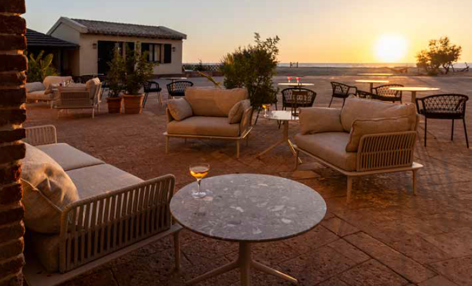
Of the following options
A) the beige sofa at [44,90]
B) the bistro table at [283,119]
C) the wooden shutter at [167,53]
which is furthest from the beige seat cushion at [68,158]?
the wooden shutter at [167,53]

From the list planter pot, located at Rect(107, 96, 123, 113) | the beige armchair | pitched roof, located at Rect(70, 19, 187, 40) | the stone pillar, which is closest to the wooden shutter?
pitched roof, located at Rect(70, 19, 187, 40)

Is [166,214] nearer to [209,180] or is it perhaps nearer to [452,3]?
[209,180]

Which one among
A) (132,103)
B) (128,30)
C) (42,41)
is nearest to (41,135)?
(132,103)

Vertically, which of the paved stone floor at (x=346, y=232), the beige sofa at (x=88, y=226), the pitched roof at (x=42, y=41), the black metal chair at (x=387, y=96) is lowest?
the paved stone floor at (x=346, y=232)

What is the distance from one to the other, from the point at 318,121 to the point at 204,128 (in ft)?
5.37

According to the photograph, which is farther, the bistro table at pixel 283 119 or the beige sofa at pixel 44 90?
the beige sofa at pixel 44 90

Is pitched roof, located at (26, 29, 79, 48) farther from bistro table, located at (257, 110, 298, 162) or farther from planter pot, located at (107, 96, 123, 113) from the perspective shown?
bistro table, located at (257, 110, 298, 162)

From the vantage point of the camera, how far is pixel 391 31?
2211 cm

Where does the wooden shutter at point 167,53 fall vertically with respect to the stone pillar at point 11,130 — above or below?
above

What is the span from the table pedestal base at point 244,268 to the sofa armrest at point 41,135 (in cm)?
246

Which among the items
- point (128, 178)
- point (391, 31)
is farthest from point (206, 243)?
point (391, 31)

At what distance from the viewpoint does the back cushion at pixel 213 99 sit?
5.61 metres

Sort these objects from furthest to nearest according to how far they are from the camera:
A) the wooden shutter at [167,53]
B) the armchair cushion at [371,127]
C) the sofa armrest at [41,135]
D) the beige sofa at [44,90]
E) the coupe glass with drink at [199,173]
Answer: the wooden shutter at [167,53] → the beige sofa at [44,90] → the sofa armrest at [41,135] → the armchair cushion at [371,127] → the coupe glass with drink at [199,173]

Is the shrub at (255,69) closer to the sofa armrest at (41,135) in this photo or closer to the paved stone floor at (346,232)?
the paved stone floor at (346,232)
